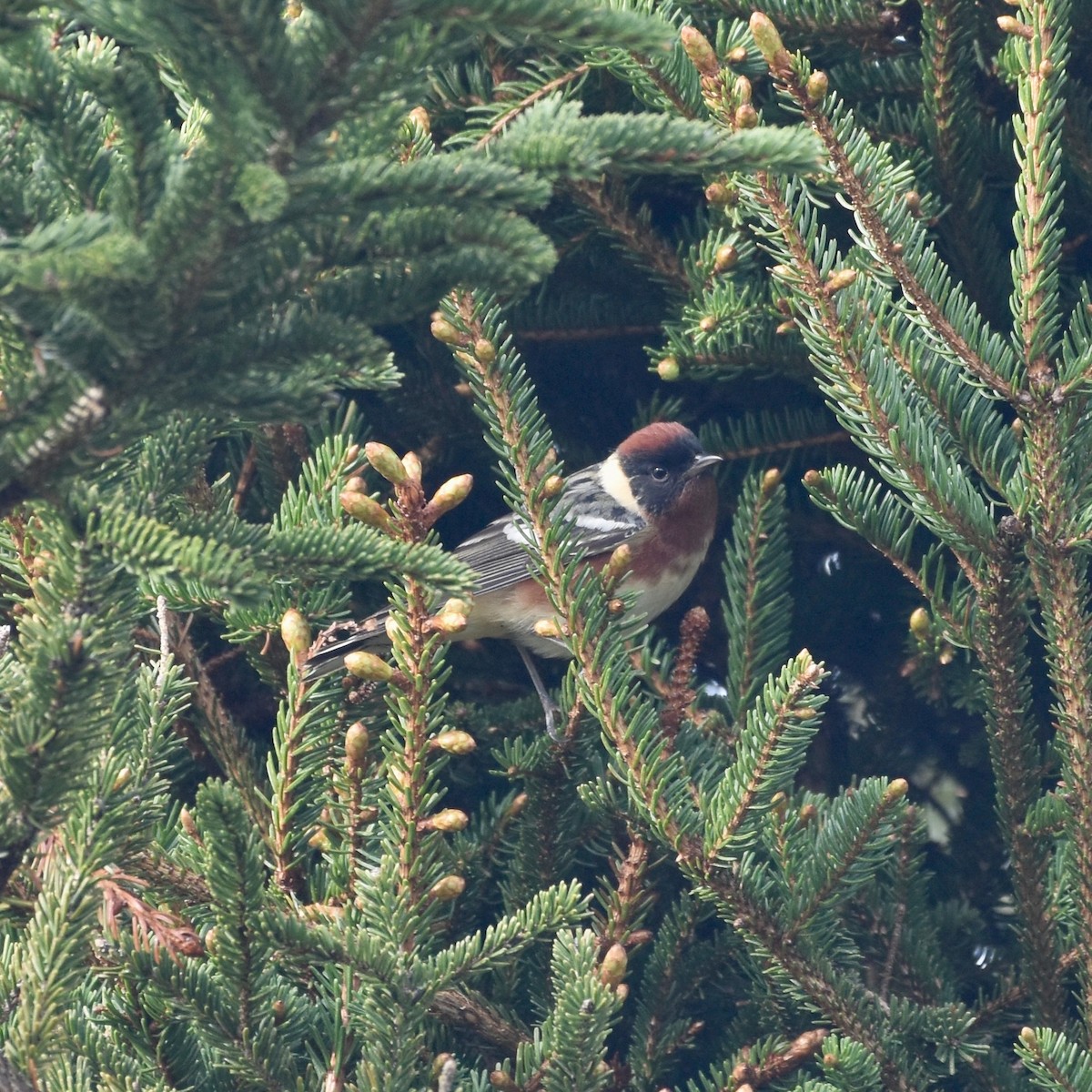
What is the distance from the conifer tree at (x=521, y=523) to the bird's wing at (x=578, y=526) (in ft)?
0.50

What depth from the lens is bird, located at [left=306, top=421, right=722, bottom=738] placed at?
12.1 ft

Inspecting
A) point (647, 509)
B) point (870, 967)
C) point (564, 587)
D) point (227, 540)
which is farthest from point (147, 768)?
point (647, 509)

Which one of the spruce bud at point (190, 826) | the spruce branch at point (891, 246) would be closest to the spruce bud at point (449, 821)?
the spruce bud at point (190, 826)

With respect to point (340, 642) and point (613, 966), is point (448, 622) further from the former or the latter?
point (340, 642)

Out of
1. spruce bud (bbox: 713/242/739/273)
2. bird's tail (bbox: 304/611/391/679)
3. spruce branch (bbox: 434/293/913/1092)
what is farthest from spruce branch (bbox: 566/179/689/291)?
bird's tail (bbox: 304/611/391/679)

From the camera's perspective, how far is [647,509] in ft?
13.6

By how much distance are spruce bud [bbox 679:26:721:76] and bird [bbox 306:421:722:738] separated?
1302 mm

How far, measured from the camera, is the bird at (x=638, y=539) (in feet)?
12.1

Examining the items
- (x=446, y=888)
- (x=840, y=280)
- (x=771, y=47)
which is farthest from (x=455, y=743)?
(x=771, y=47)

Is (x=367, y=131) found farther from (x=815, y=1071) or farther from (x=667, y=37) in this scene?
(x=815, y=1071)

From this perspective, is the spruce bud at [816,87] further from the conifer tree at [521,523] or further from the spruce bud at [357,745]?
the spruce bud at [357,745]

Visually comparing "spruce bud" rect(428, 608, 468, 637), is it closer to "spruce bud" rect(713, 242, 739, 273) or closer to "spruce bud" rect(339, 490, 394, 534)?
"spruce bud" rect(339, 490, 394, 534)

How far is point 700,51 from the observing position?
7.52ft

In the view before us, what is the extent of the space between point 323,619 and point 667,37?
65.0 inches
